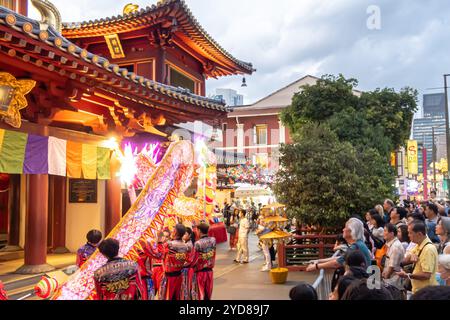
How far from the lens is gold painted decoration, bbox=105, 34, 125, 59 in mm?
16562

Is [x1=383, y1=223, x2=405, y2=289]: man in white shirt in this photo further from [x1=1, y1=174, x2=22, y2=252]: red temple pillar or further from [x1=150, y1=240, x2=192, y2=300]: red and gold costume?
[x1=1, y1=174, x2=22, y2=252]: red temple pillar

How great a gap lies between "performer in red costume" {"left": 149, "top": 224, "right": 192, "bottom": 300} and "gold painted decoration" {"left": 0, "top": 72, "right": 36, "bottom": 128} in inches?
152

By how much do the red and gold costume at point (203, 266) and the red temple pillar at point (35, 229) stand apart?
412 centimetres

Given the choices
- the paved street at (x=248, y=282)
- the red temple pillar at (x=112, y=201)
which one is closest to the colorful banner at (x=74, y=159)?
the red temple pillar at (x=112, y=201)

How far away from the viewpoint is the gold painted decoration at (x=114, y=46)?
16.6 m

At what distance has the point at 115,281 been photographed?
15.1 ft

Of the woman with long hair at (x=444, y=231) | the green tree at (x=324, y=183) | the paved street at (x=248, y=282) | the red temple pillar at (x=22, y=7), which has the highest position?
the red temple pillar at (x=22, y=7)

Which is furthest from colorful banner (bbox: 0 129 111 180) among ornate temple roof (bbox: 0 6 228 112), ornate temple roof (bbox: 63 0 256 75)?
ornate temple roof (bbox: 63 0 256 75)

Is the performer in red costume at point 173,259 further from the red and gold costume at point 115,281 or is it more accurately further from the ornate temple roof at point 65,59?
the ornate temple roof at point 65,59

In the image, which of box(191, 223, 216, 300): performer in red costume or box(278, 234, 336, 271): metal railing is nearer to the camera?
box(191, 223, 216, 300): performer in red costume

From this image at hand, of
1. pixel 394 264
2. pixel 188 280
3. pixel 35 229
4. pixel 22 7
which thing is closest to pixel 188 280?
pixel 188 280

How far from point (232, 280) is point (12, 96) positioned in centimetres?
661

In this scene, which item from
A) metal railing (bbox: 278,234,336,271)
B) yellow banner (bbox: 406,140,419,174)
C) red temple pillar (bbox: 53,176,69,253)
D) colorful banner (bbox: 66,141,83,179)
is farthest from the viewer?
yellow banner (bbox: 406,140,419,174)

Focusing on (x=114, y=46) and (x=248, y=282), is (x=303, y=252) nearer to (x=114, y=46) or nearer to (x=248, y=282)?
(x=248, y=282)
